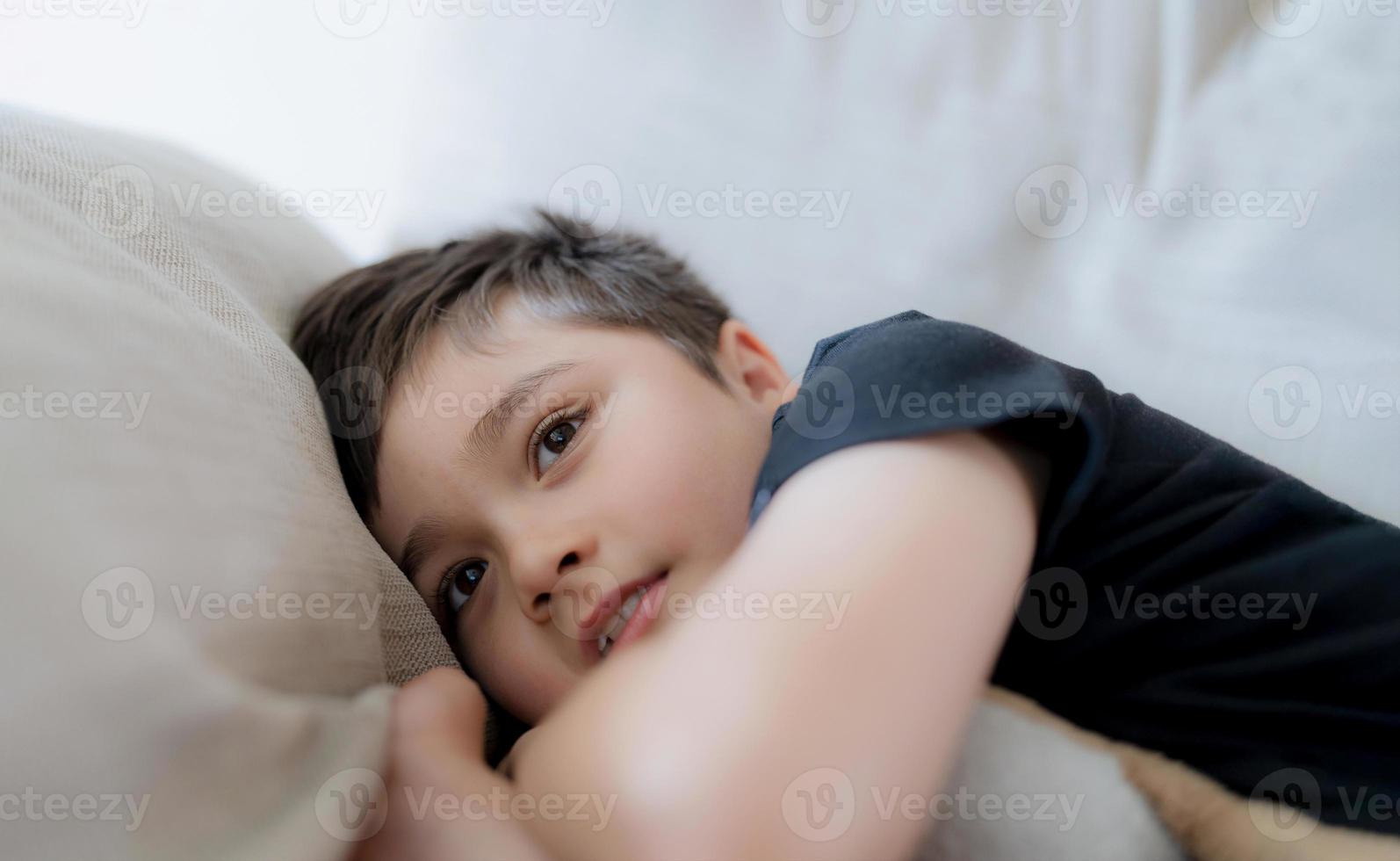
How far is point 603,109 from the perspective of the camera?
3.57 feet

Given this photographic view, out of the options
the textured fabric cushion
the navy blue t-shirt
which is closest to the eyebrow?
the textured fabric cushion

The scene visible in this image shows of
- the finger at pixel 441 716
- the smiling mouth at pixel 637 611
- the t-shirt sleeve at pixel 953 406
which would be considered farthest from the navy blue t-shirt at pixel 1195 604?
the finger at pixel 441 716

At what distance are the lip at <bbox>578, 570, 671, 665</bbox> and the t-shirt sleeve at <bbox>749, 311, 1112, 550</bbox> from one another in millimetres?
105

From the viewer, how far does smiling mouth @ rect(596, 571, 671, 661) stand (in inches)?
25.1

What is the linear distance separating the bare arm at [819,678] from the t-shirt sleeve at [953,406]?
2cm

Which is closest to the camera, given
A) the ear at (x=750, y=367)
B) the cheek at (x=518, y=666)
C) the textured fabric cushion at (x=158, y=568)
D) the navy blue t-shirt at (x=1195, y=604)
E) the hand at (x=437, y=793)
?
the textured fabric cushion at (x=158, y=568)

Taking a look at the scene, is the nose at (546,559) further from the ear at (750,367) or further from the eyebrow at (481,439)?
the ear at (750,367)

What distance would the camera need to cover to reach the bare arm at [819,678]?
1.41ft

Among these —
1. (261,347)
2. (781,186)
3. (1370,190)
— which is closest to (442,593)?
(261,347)

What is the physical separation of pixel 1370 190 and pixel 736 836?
928mm

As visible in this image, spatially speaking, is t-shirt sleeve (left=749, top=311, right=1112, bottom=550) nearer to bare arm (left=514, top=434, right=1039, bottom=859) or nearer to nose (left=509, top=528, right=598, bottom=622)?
bare arm (left=514, top=434, right=1039, bottom=859)

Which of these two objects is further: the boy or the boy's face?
the boy's face

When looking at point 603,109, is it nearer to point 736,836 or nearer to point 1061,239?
point 1061,239

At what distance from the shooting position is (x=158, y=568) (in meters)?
0.41
